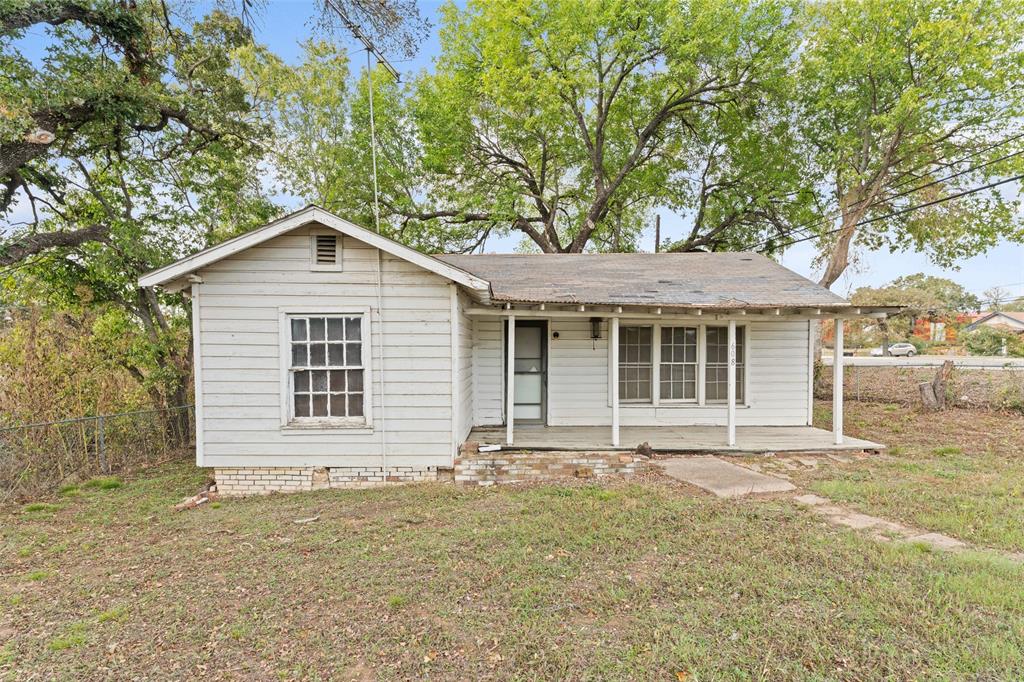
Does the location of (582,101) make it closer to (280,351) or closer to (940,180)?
(940,180)

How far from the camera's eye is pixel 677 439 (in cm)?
786

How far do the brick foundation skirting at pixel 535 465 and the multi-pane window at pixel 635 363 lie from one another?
80.7 inches

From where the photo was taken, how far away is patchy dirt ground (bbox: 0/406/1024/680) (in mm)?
2818

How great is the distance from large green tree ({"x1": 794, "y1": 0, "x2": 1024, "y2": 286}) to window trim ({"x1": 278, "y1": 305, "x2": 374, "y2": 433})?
45.6ft

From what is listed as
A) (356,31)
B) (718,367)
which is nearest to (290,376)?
(356,31)

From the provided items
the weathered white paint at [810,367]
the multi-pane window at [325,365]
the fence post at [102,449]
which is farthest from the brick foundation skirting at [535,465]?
the fence post at [102,449]

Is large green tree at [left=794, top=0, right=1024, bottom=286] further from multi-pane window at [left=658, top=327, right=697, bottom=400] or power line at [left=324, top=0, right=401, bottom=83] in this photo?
power line at [left=324, top=0, right=401, bottom=83]

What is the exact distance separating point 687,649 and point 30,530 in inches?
271

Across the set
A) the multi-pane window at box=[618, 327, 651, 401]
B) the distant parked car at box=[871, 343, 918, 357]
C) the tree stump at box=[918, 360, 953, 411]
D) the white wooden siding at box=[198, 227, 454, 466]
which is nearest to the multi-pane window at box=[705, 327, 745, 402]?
the multi-pane window at box=[618, 327, 651, 401]

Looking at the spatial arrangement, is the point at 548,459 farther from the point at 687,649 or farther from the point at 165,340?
the point at 165,340

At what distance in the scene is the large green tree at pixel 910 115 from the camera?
12.9 metres

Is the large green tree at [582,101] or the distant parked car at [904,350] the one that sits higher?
the large green tree at [582,101]

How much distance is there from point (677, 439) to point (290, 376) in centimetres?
614

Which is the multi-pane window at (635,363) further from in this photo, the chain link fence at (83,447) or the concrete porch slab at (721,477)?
the chain link fence at (83,447)
